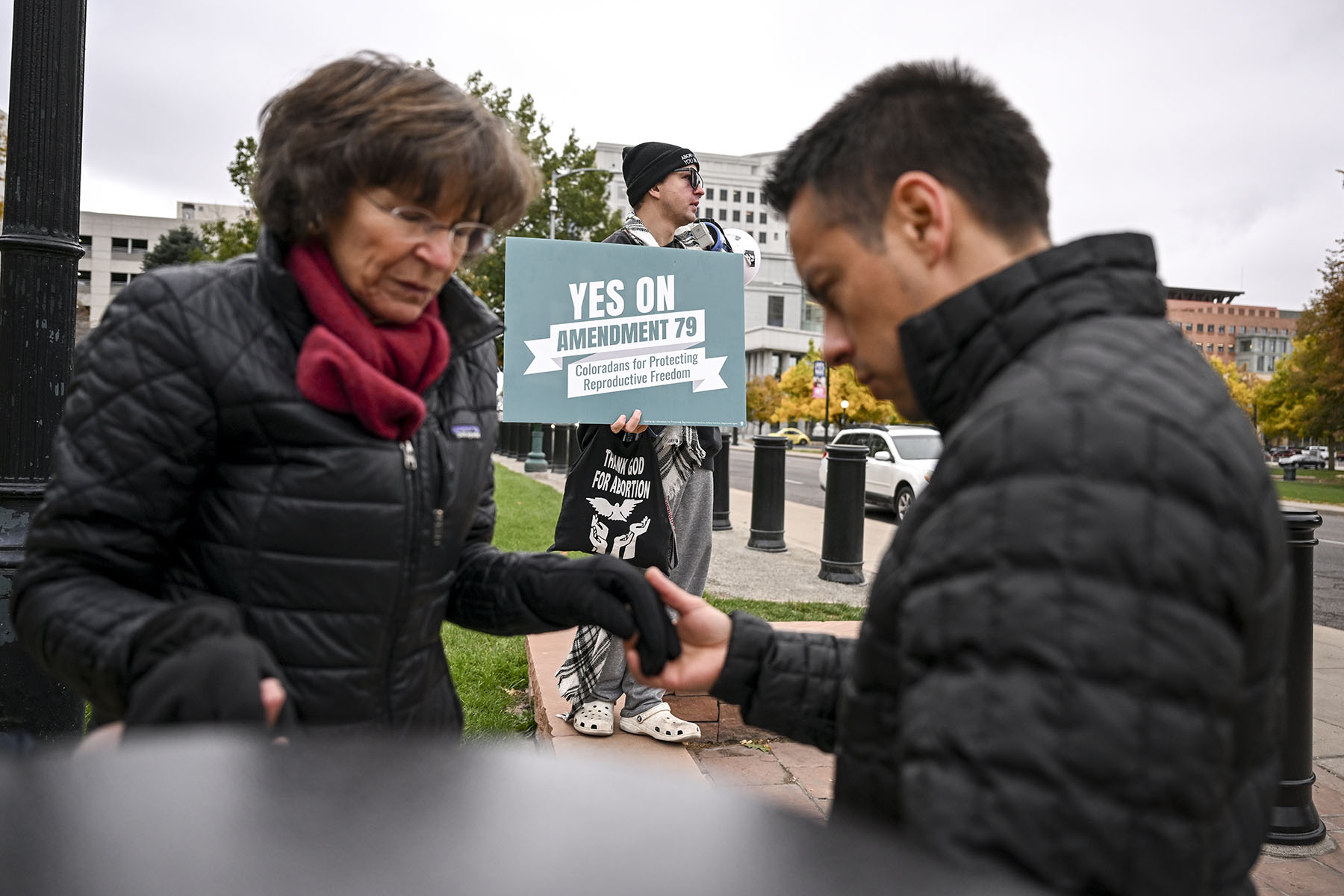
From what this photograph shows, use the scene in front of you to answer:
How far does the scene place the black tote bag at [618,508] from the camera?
366 cm

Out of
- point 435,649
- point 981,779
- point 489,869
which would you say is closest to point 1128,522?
point 981,779

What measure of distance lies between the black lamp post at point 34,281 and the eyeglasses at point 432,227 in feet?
7.68

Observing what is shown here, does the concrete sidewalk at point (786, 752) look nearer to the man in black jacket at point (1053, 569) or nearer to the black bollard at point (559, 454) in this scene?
the man in black jacket at point (1053, 569)

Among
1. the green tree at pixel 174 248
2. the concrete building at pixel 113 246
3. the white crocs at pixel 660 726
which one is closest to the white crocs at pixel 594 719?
the white crocs at pixel 660 726

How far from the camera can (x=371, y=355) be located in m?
1.57

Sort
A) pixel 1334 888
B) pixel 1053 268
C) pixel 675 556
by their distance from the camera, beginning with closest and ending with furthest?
pixel 1053 268
pixel 1334 888
pixel 675 556

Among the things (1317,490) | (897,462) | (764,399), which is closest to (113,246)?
(764,399)

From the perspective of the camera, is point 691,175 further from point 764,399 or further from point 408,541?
point 764,399

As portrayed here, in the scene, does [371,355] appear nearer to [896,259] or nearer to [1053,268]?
[896,259]

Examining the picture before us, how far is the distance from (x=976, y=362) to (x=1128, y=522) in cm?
37

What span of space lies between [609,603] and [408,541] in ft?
1.22

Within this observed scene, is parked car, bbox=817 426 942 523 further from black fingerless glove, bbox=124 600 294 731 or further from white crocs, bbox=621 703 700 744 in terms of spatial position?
black fingerless glove, bbox=124 600 294 731

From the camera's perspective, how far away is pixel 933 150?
4.13ft

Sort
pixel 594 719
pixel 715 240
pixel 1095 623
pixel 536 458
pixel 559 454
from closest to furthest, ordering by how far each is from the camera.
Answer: pixel 1095 623
pixel 594 719
pixel 715 240
pixel 559 454
pixel 536 458
